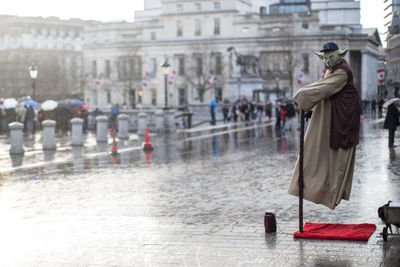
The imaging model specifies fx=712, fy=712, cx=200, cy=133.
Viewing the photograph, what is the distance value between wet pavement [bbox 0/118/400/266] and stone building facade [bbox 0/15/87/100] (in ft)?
236

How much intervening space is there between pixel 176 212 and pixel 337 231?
2.84 metres

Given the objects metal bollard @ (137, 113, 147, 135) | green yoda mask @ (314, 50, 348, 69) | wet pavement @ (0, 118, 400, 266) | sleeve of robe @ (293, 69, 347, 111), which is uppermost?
green yoda mask @ (314, 50, 348, 69)

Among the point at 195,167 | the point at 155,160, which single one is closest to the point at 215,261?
the point at 195,167

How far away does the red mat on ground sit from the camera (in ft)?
25.5

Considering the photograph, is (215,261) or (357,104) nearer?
(215,261)

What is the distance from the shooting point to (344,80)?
26.1 feet

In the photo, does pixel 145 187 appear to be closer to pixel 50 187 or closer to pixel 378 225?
pixel 50 187

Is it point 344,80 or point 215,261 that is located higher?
point 344,80

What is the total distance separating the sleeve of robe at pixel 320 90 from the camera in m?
7.74

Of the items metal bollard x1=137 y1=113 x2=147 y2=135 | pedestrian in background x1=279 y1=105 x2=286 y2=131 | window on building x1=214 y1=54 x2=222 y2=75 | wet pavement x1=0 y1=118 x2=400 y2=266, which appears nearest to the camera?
wet pavement x1=0 y1=118 x2=400 y2=266

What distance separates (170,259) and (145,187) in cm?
623

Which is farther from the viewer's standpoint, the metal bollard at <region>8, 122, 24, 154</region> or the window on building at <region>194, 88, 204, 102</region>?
the window on building at <region>194, 88, 204, 102</region>

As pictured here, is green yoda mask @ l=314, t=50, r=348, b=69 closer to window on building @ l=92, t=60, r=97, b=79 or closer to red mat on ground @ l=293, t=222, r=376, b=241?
red mat on ground @ l=293, t=222, r=376, b=241

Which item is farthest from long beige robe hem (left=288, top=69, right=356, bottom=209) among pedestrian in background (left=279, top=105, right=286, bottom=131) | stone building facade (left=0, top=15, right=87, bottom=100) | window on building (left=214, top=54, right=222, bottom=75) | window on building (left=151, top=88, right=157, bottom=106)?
window on building (left=151, top=88, right=157, bottom=106)
